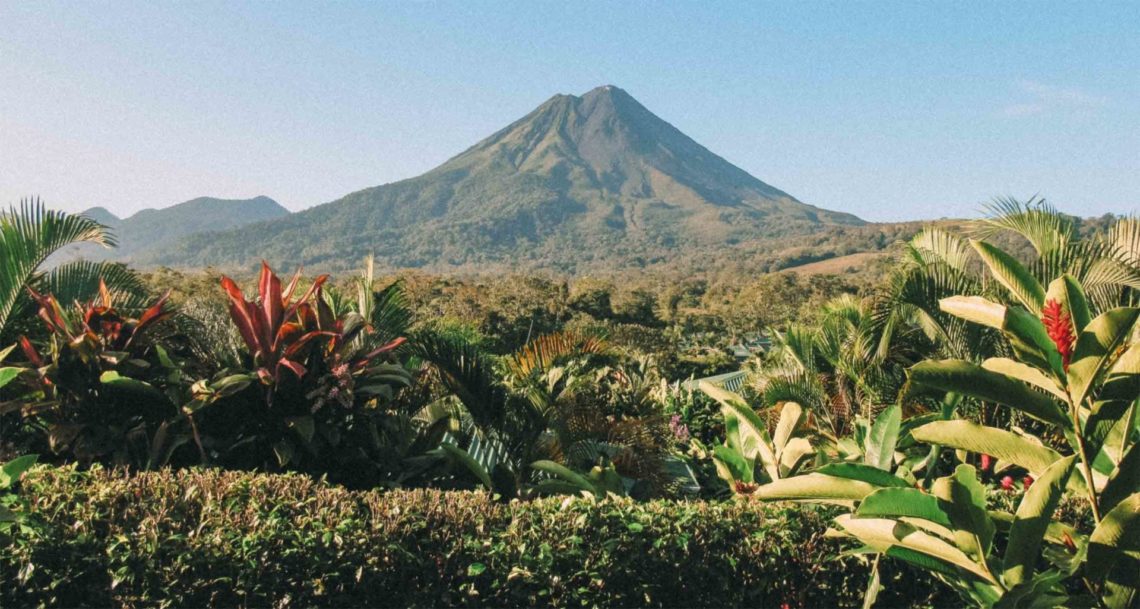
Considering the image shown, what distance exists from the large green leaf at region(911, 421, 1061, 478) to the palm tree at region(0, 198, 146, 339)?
485cm

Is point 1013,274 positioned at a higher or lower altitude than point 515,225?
lower

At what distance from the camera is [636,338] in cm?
2184

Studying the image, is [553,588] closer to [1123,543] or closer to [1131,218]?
[1123,543]

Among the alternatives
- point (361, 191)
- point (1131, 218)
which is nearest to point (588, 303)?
point (1131, 218)

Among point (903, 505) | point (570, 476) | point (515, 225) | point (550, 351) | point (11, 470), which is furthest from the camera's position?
point (515, 225)

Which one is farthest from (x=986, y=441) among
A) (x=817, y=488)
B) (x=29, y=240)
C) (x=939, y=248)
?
(x=29, y=240)

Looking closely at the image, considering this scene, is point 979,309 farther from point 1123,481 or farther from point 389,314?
point 389,314

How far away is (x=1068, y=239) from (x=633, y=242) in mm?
151315

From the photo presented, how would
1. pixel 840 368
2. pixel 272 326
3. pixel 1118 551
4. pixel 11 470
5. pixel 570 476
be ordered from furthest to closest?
pixel 840 368 < pixel 272 326 < pixel 570 476 < pixel 11 470 < pixel 1118 551

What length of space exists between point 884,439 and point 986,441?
3.15 ft

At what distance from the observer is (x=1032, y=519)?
1.97 meters

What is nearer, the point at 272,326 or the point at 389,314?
the point at 272,326

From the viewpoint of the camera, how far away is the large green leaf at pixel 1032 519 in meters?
1.89

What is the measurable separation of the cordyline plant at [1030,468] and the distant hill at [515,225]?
384ft
